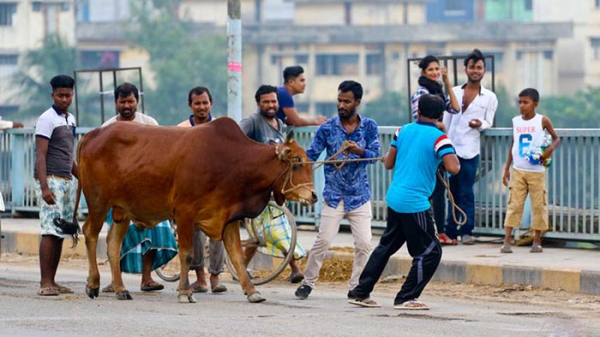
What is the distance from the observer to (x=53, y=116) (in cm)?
1231

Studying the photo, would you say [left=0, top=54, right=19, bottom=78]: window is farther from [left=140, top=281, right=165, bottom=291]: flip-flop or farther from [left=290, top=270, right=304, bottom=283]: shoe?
[left=140, top=281, right=165, bottom=291]: flip-flop

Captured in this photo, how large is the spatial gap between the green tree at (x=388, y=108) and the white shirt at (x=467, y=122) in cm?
6556

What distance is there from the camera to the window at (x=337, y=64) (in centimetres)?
8600

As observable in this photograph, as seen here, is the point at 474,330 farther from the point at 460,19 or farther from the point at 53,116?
the point at 460,19

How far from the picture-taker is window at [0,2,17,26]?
7938 cm

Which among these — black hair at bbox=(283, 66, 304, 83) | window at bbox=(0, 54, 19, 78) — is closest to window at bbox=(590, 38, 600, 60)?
window at bbox=(0, 54, 19, 78)

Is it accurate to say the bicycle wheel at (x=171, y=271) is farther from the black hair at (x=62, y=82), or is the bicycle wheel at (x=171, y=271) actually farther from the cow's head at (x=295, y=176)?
the black hair at (x=62, y=82)

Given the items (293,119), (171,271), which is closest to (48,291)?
(171,271)

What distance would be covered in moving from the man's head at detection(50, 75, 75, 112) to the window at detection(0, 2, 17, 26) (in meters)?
68.8

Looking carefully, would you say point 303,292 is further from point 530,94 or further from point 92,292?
point 530,94

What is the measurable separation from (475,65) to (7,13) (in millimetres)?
67450

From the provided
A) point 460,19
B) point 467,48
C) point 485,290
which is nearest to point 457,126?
point 485,290

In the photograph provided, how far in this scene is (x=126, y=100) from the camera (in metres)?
12.5

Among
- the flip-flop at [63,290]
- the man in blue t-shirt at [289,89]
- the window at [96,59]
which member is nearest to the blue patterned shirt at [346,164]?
the flip-flop at [63,290]
